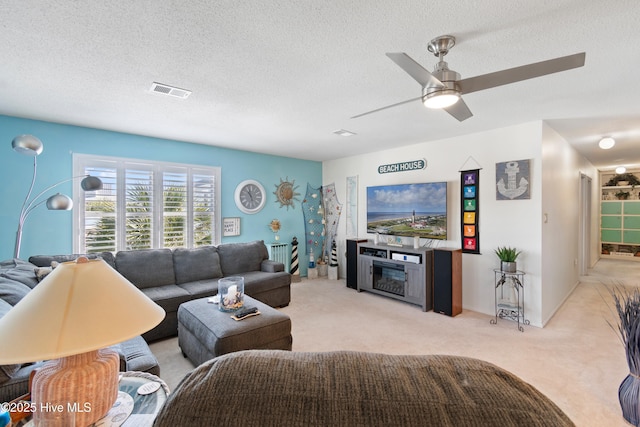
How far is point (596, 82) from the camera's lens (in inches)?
91.5

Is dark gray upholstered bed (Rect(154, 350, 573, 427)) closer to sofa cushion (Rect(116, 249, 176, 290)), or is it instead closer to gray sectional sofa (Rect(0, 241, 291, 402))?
gray sectional sofa (Rect(0, 241, 291, 402))

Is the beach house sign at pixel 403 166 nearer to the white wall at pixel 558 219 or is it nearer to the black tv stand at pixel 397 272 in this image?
the black tv stand at pixel 397 272

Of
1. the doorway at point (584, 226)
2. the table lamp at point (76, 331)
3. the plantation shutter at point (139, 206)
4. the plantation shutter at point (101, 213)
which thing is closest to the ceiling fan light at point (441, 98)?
the table lamp at point (76, 331)

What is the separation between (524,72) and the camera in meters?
1.60

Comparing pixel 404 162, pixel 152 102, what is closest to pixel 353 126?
pixel 404 162

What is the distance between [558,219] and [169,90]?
495 centimetres

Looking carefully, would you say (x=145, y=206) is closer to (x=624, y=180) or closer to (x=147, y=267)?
(x=147, y=267)

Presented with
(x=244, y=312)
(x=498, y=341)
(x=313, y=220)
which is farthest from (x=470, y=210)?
(x=244, y=312)

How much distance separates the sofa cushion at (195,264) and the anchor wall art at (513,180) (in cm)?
393

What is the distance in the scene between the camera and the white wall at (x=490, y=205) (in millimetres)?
3395

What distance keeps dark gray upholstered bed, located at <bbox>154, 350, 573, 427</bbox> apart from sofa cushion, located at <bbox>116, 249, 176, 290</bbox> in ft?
11.3

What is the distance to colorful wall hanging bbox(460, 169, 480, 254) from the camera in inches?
Result: 152

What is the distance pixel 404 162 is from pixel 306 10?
3563 millimetres

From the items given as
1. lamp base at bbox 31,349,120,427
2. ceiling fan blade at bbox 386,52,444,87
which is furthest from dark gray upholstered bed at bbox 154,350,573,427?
ceiling fan blade at bbox 386,52,444,87
